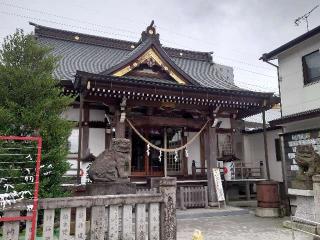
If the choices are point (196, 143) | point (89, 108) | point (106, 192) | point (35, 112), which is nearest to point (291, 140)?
point (196, 143)

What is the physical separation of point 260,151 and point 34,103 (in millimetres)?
16723

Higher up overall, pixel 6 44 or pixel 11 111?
pixel 6 44

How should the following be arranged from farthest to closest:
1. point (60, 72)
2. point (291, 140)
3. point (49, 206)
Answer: point (60, 72), point (291, 140), point (49, 206)

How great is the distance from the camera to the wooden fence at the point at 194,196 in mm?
12133

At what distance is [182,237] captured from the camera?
7.70 m

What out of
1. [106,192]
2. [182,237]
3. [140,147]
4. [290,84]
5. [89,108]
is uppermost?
[290,84]

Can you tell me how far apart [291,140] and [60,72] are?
35.7ft

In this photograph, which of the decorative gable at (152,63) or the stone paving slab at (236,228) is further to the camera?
the decorative gable at (152,63)

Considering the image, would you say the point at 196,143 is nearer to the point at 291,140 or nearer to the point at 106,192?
the point at 291,140

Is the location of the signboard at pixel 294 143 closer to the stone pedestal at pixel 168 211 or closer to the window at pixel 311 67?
the window at pixel 311 67

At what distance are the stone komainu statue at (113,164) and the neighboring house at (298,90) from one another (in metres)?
6.88

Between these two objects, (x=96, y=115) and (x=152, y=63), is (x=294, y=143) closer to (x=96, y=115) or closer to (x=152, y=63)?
(x=152, y=63)

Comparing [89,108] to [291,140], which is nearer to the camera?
[291,140]

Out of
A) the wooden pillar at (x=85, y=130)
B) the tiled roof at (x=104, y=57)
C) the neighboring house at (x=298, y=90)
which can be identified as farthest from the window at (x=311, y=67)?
the wooden pillar at (x=85, y=130)
